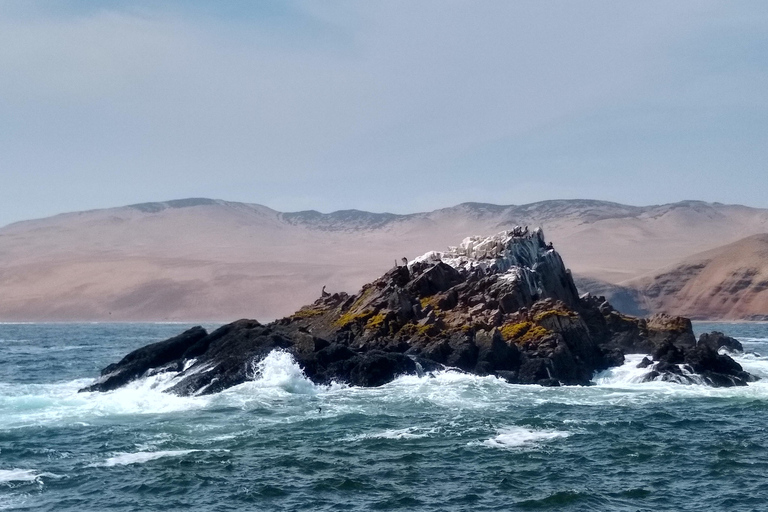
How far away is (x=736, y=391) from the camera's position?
124 feet

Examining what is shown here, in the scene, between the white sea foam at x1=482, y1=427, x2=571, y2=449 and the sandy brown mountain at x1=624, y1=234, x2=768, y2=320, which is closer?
the white sea foam at x1=482, y1=427, x2=571, y2=449

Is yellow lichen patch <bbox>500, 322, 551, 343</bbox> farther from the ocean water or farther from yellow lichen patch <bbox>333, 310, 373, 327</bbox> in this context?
yellow lichen patch <bbox>333, 310, 373, 327</bbox>

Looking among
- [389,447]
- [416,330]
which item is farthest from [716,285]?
[389,447]

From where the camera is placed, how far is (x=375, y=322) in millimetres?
43500

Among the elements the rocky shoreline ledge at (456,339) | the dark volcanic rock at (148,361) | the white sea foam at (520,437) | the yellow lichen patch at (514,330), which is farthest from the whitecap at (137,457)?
the yellow lichen patch at (514,330)

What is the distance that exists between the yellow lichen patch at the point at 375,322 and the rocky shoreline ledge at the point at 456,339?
0.23 feet

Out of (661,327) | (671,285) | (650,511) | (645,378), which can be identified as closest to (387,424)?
(650,511)

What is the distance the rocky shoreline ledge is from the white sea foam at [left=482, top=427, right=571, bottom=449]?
1034 cm

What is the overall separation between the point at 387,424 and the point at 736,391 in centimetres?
1627

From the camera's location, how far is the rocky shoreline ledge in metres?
39.3

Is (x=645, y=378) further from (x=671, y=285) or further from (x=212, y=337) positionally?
(x=671, y=285)

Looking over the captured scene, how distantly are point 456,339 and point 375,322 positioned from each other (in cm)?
426

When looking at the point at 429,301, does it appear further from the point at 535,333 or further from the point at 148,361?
the point at 148,361

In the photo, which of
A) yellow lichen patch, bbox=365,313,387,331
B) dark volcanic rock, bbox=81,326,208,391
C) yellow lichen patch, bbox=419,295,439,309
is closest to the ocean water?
dark volcanic rock, bbox=81,326,208,391
